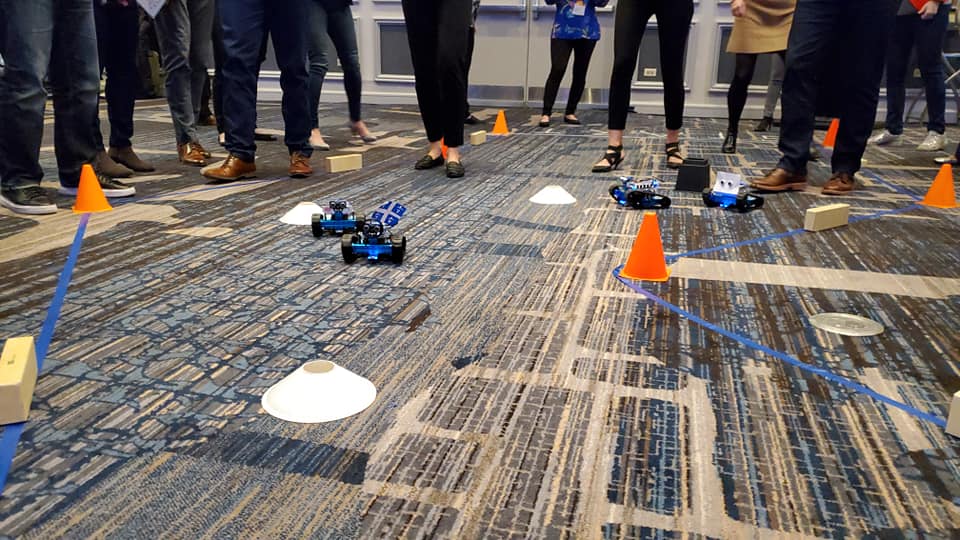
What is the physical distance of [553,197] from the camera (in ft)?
8.29

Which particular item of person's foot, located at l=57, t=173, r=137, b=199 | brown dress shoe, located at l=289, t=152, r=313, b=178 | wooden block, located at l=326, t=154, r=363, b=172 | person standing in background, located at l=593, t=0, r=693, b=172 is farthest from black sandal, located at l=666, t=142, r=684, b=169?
person's foot, located at l=57, t=173, r=137, b=199

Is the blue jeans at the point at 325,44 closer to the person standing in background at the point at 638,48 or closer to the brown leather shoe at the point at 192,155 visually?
the brown leather shoe at the point at 192,155

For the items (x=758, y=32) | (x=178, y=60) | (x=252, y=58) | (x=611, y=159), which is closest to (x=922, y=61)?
(x=758, y=32)

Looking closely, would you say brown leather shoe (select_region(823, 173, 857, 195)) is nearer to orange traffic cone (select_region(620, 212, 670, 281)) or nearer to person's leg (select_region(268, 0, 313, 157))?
orange traffic cone (select_region(620, 212, 670, 281))

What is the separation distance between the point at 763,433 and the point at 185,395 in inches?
33.7

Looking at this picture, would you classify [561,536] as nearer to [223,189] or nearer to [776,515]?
[776,515]

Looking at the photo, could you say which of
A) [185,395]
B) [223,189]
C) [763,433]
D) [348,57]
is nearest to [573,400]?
[763,433]

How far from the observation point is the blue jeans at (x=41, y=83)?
217cm

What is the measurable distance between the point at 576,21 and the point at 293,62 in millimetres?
2422

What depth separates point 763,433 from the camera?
1.02m

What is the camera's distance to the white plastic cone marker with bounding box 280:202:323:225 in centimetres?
218

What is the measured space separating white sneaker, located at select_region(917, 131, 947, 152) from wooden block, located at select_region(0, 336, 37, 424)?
4.43 metres

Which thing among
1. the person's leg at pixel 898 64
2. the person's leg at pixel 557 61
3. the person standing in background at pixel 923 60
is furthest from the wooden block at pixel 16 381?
the person's leg at pixel 898 64

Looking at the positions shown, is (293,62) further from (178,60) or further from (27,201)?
(27,201)
